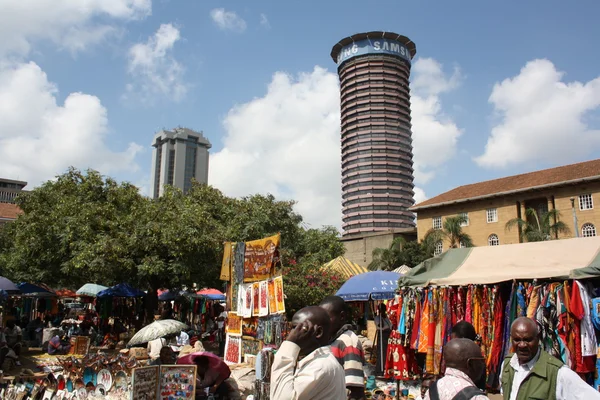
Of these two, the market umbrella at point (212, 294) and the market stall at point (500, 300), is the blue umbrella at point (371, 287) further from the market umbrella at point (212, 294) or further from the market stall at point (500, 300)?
the market umbrella at point (212, 294)

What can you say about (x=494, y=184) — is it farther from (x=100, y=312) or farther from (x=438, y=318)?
(x=438, y=318)

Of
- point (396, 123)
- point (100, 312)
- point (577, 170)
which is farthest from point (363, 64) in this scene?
point (100, 312)

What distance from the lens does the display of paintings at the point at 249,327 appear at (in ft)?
33.4

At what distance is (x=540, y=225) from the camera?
37.4 meters

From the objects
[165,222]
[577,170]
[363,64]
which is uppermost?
[363,64]

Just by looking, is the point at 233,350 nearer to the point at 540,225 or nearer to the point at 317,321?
the point at 317,321

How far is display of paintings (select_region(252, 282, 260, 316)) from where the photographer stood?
996cm

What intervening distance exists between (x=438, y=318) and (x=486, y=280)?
1.21 m

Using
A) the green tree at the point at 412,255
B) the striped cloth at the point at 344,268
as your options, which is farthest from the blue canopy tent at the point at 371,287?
the green tree at the point at 412,255

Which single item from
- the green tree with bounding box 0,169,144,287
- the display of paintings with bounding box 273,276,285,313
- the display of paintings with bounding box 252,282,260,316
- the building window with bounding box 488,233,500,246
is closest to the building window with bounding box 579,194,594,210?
the building window with bounding box 488,233,500,246

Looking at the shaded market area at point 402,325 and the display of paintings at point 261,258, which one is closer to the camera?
the shaded market area at point 402,325

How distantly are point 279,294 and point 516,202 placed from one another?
3613 cm

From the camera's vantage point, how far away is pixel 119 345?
17.0 meters

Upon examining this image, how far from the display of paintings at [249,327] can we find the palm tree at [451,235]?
1310 inches
